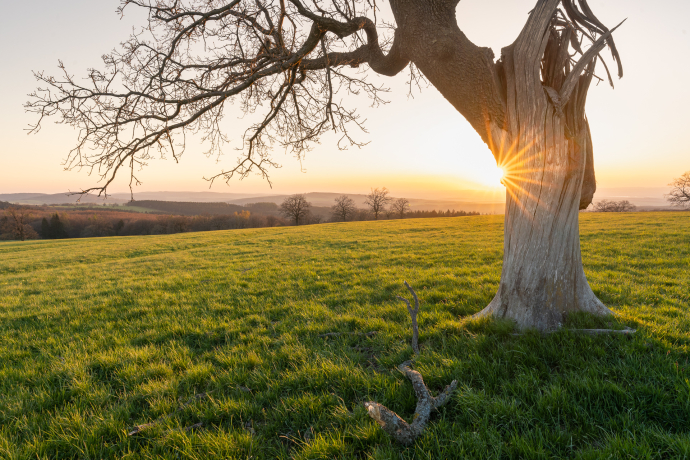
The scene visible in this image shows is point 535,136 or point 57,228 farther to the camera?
point 57,228

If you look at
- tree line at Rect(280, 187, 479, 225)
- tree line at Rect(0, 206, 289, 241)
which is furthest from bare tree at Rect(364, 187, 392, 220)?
tree line at Rect(0, 206, 289, 241)

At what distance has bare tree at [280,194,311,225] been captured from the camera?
6096 cm

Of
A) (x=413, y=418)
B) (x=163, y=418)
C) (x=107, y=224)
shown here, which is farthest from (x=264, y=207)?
(x=413, y=418)

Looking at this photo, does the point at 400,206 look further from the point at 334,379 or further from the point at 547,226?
the point at 334,379

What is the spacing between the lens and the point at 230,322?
4980 millimetres

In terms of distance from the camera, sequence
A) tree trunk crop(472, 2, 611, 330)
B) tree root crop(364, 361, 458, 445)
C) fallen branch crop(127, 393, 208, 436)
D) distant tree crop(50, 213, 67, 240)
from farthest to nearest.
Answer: distant tree crop(50, 213, 67, 240), tree trunk crop(472, 2, 611, 330), fallen branch crop(127, 393, 208, 436), tree root crop(364, 361, 458, 445)

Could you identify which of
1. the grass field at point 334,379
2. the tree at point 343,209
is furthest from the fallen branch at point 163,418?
the tree at point 343,209

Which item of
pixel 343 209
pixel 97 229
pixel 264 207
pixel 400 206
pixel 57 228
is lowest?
pixel 97 229

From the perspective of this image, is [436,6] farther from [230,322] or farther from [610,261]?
[610,261]

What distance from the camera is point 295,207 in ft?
203

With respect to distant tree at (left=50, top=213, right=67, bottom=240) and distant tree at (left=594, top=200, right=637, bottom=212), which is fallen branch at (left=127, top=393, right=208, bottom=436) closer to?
distant tree at (left=594, top=200, right=637, bottom=212)

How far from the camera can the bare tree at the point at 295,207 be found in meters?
61.0

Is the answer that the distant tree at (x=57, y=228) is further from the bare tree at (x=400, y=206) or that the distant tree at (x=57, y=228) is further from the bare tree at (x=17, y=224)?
the bare tree at (x=400, y=206)

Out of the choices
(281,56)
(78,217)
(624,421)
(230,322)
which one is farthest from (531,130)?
(78,217)
